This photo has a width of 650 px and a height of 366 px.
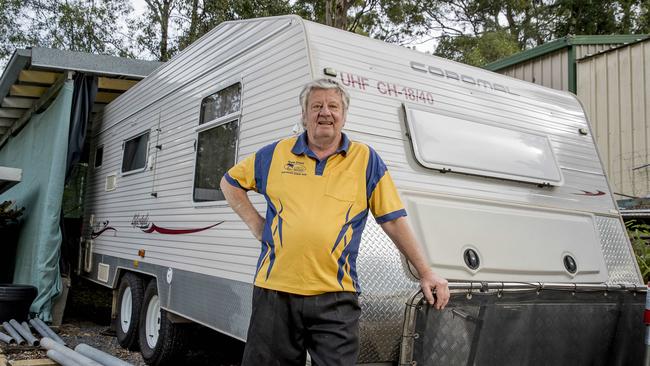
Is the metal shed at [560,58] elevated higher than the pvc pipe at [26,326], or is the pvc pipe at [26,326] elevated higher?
the metal shed at [560,58]

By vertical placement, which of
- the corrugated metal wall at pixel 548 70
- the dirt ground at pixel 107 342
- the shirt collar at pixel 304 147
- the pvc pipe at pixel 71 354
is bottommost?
the dirt ground at pixel 107 342

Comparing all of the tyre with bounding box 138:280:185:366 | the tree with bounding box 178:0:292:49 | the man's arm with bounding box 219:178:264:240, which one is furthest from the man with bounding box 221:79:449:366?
the tree with bounding box 178:0:292:49

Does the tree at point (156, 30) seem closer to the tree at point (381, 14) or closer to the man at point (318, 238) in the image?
the tree at point (381, 14)

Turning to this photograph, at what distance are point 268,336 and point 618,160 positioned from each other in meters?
6.94

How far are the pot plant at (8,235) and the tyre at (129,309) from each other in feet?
9.10

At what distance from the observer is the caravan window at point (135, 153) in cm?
608

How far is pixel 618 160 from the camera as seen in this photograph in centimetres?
786

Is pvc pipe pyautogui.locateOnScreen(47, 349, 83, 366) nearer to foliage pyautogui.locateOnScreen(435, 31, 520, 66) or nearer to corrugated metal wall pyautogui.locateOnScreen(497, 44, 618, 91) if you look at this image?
corrugated metal wall pyautogui.locateOnScreen(497, 44, 618, 91)

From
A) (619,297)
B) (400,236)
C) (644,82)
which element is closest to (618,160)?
(644,82)

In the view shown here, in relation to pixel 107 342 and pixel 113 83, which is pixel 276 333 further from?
pixel 113 83

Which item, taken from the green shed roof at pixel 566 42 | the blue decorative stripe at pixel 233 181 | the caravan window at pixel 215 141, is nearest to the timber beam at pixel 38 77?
the caravan window at pixel 215 141

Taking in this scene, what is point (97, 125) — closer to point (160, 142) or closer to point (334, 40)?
point (160, 142)

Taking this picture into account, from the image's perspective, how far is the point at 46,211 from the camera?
7.11 m

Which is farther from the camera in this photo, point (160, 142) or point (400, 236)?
point (160, 142)
